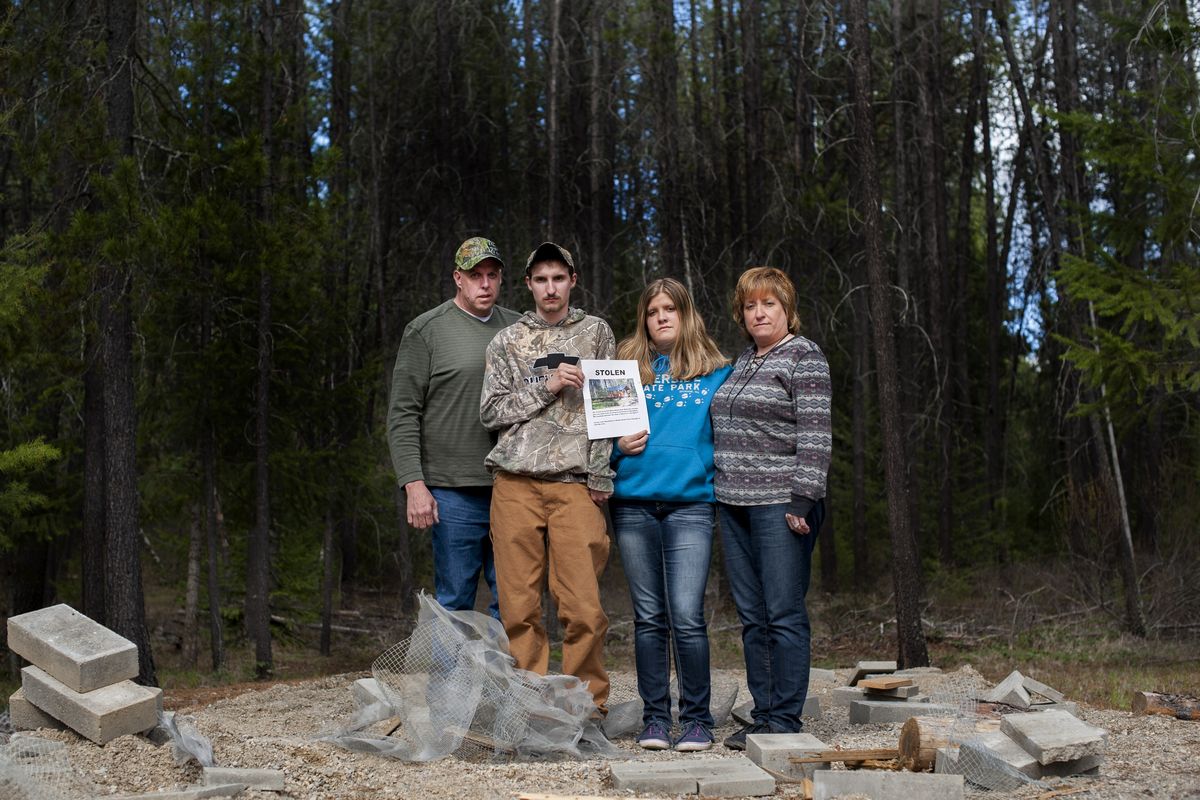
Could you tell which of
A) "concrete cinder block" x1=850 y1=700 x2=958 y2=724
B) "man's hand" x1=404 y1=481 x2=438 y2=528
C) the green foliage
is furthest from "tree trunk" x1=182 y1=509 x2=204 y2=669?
"concrete cinder block" x1=850 y1=700 x2=958 y2=724

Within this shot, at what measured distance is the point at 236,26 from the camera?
1230 centimetres

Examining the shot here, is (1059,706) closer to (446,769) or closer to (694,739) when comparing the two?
(694,739)

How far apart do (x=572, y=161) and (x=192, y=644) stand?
7.67 metres

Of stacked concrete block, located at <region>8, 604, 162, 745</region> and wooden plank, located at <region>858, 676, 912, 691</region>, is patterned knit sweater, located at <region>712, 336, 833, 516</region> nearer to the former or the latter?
wooden plank, located at <region>858, 676, 912, 691</region>

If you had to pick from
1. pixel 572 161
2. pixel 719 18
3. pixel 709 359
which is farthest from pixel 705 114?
pixel 709 359

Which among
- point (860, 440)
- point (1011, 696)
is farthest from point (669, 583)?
point (860, 440)

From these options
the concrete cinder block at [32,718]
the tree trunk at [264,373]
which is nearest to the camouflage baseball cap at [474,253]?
the concrete cinder block at [32,718]

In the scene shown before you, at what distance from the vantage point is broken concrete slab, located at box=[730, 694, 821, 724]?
18.4ft

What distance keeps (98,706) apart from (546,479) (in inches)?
84.6

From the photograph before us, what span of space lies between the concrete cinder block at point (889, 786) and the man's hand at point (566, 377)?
1903mm

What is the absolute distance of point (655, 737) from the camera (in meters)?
5.04

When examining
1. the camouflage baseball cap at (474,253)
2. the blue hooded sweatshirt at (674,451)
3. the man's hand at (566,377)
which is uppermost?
the camouflage baseball cap at (474,253)

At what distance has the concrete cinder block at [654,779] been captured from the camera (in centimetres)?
416

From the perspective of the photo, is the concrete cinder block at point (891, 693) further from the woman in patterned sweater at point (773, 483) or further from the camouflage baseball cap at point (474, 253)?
the camouflage baseball cap at point (474, 253)
